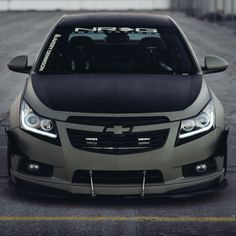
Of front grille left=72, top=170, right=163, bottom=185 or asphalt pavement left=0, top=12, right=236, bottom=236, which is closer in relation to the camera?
asphalt pavement left=0, top=12, right=236, bottom=236

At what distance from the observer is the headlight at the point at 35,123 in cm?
629

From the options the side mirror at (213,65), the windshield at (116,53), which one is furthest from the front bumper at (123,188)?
the side mirror at (213,65)

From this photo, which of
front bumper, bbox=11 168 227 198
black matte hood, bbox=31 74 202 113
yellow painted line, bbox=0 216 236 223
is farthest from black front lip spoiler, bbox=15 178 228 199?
black matte hood, bbox=31 74 202 113

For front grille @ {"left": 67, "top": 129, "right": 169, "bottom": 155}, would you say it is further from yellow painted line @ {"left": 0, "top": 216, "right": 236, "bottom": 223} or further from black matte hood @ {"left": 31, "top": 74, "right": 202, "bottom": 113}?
yellow painted line @ {"left": 0, "top": 216, "right": 236, "bottom": 223}

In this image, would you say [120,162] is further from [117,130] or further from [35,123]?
[35,123]

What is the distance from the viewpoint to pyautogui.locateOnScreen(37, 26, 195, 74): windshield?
762cm

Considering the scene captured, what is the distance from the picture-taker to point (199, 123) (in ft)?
21.1

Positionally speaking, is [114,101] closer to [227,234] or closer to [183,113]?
[183,113]

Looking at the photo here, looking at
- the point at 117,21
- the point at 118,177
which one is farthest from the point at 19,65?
the point at 118,177

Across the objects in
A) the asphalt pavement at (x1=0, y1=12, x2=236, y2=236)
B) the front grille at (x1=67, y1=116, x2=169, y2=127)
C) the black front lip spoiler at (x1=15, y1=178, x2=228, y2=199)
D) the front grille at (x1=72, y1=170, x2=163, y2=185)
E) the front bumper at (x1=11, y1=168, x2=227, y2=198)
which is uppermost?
the front grille at (x1=67, y1=116, x2=169, y2=127)

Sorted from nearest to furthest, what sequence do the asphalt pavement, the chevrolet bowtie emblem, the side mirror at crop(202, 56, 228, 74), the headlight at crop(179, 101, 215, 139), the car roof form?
the asphalt pavement, the chevrolet bowtie emblem, the headlight at crop(179, 101, 215, 139), the side mirror at crop(202, 56, 228, 74), the car roof

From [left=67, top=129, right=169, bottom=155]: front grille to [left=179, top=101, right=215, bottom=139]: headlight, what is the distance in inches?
8.1

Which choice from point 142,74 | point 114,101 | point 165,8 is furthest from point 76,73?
point 165,8

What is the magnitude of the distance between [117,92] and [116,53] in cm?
153
